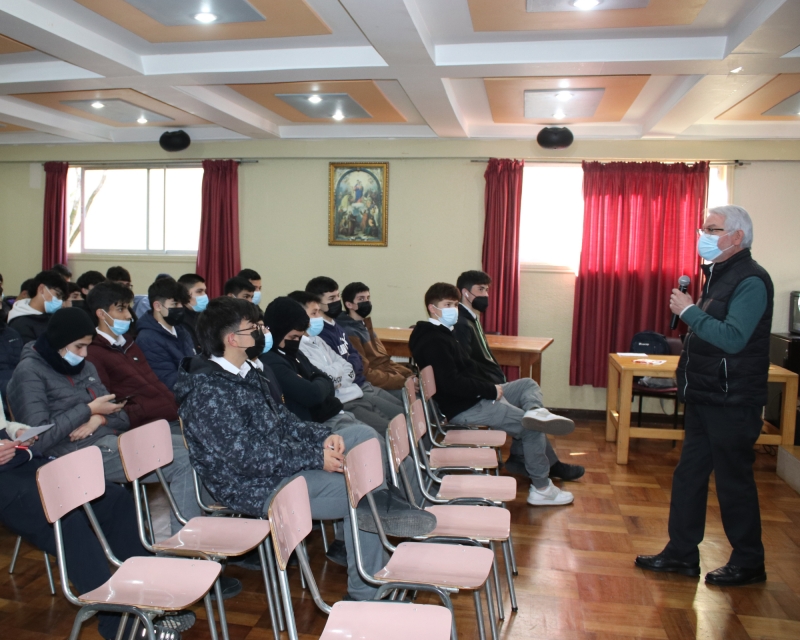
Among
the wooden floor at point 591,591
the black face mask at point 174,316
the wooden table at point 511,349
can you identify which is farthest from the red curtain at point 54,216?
the wooden floor at point 591,591

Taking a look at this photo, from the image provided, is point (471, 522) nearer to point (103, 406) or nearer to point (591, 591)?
point (591, 591)

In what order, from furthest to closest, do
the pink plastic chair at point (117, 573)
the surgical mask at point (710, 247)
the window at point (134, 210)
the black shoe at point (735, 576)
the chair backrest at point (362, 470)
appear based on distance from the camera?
the window at point (134, 210) → the black shoe at point (735, 576) → the surgical mask at point (710, 247) → the chair backrest at point (362, 470) → the pink plastic chair at point (117, 573)

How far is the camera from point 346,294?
4809 millimetres

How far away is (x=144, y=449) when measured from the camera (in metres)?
2.48

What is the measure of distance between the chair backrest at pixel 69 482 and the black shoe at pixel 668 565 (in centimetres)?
237

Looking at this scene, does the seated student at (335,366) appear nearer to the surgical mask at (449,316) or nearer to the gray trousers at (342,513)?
the surgical mask at (449,316)

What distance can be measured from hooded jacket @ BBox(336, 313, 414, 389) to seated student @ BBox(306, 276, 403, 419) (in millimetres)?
83

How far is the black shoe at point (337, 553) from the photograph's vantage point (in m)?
3.14

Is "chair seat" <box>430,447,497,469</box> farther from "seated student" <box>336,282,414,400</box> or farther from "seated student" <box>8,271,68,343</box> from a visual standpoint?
"seated student" <box>8,271,68,343</box>

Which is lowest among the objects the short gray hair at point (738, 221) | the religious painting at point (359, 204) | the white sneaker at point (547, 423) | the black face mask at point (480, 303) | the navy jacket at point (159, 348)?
the white sneaker at point (547, 423)

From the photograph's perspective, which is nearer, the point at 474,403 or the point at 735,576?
the point at 735,576

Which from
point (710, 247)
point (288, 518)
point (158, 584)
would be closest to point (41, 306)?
point (158, 584)

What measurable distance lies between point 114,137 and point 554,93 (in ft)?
15.5

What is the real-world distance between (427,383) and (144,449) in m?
1.66
